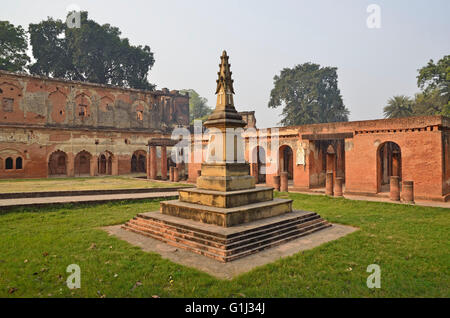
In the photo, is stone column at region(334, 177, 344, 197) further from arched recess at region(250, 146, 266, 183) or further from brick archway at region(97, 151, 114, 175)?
brick archway at region(97, 151, 114, 175)

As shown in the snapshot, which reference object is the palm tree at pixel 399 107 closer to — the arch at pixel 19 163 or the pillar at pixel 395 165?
the pillar at pixel 395 165

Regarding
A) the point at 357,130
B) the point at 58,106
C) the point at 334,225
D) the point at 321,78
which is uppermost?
the point at 321,78

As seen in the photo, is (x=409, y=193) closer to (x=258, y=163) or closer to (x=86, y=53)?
(x=258, y=163)

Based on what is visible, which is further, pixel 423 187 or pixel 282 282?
pixel 423 187

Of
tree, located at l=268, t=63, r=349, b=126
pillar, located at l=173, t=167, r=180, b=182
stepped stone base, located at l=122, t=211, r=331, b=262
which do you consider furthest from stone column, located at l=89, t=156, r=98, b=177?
tree, located at l=268, t=63, r=349, b=126

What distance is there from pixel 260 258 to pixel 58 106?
29.5 m

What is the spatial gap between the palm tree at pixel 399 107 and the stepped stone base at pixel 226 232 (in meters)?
38.8

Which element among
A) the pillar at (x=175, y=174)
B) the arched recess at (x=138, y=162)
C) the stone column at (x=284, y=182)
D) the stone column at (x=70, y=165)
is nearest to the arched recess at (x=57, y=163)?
the stone column at (x=70, y=165)

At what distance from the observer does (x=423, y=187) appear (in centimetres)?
1358

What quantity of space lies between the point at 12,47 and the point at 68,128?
1762 cm

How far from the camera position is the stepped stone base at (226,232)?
5.95m

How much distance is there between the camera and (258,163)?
22406mm

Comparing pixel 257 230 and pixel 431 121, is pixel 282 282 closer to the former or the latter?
pixel 257 230
